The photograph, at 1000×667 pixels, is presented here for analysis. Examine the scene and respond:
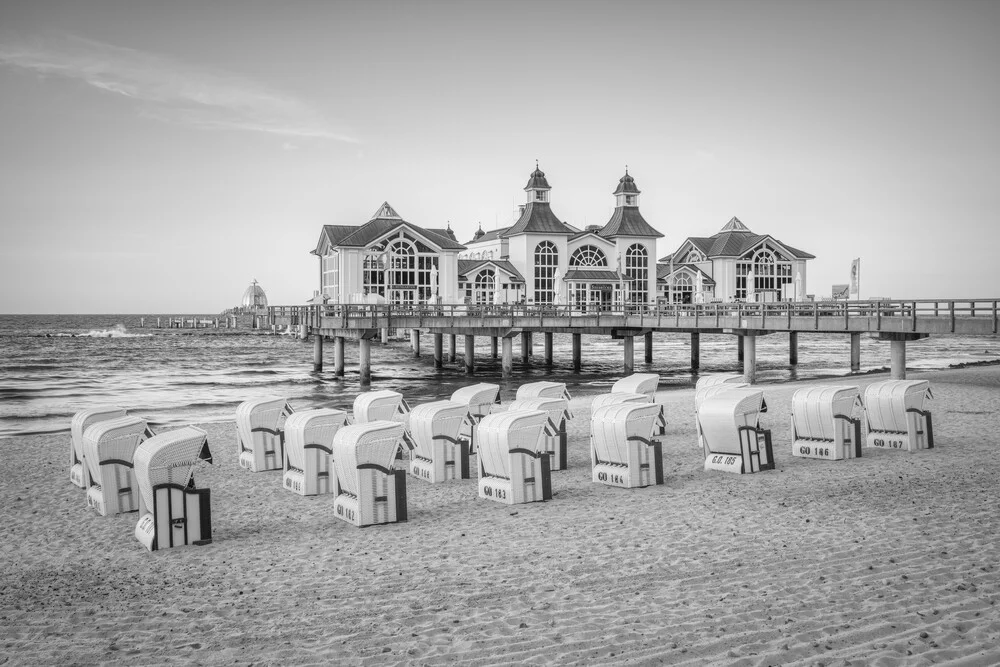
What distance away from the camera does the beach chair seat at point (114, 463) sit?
415 inches

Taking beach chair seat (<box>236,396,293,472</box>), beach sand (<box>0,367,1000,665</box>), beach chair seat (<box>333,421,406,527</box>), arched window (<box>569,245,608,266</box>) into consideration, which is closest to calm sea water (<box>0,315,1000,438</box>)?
arched window (<box>569,245,608,266</box>)

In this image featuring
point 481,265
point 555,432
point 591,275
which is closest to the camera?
point 555,432

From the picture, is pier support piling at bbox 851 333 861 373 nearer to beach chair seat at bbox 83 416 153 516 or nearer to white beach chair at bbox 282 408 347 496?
white beach chair at bbox 282 408 347 496

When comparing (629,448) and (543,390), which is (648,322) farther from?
(629,448)

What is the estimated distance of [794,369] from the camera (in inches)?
1770

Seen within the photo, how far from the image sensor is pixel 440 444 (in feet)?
41.0

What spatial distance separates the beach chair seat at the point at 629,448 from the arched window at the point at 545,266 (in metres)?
45.5

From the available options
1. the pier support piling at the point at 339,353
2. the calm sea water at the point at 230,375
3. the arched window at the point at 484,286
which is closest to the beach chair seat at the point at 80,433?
the calm sea water at the point at 230,375

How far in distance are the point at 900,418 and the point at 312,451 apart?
9828 mm

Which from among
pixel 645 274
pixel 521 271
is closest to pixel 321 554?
pixel 521 271

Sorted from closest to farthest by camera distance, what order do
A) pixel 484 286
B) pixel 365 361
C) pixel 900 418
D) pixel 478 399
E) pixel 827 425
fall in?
pixel 827 425, pixel 900 418, pixel 478 399, pixel 365 361, pixel 484 286

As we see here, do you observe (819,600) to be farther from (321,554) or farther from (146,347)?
(146,347)

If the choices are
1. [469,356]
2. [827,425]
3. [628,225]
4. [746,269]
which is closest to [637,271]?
[628,225]

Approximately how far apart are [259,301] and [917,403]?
115344 millimetres
